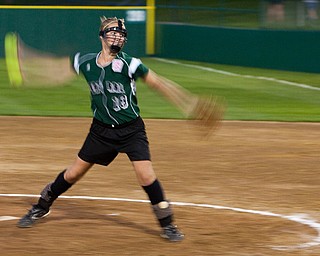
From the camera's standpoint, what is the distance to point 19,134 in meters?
13.7

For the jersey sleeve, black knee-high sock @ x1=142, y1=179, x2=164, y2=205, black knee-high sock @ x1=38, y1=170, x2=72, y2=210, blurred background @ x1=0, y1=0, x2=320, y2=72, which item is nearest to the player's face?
the jersey sleeve

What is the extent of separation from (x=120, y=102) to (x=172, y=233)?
1144 mm

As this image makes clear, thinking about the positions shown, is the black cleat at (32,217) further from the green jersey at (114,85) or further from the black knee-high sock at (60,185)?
the green jersey at (114,85)

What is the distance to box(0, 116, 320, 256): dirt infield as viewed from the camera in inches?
294

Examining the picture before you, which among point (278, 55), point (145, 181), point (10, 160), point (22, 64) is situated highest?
point (22, 64)

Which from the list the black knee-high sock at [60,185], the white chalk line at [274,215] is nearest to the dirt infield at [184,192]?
the white chalk line at [274,215]

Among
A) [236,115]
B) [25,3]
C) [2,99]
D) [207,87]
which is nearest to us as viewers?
[236,115]

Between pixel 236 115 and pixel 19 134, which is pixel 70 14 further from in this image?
pixel 19 134

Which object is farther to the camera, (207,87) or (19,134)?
(207,87)

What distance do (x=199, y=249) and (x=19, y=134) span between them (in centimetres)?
689

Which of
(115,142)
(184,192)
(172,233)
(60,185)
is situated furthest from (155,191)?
(184,192)

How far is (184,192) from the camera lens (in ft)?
31.8

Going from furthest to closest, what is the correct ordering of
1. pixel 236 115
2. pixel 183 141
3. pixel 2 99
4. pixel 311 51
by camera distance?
pixel 311 51 < pixel 2 99 < pixel 236 115 < pixel 183 141

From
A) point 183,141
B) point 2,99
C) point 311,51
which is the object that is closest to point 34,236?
point 183,141
